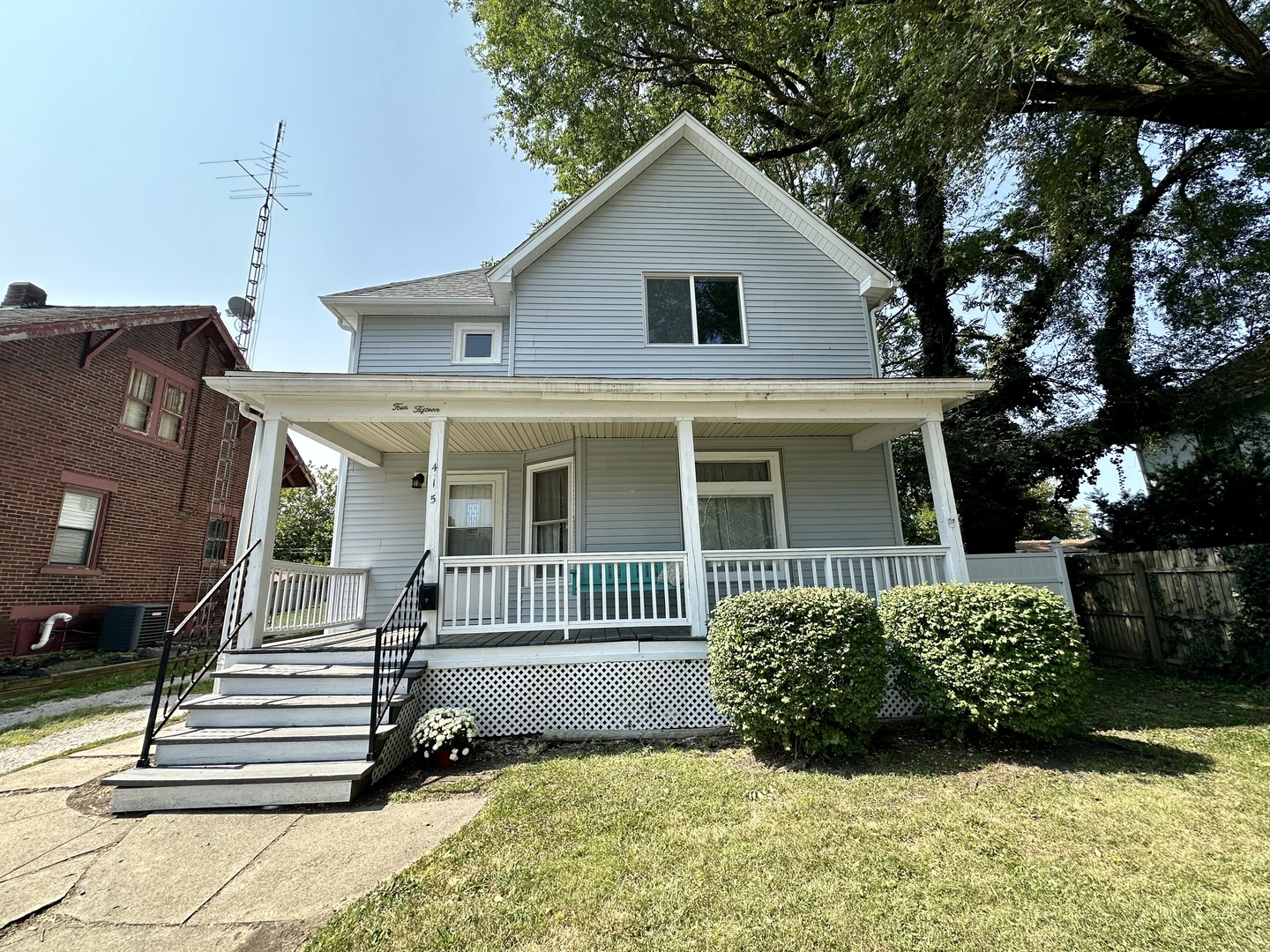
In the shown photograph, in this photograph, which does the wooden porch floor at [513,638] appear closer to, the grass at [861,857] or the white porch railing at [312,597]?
the white porch railing at [312,597]

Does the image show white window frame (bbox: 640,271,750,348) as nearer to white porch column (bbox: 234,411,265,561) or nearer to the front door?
the front door

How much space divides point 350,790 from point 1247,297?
47.6 ft

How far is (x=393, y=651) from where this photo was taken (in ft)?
17.7

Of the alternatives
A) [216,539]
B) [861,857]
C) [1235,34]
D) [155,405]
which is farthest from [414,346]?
[1235,34]

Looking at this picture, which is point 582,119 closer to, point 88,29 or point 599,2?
point 599,2

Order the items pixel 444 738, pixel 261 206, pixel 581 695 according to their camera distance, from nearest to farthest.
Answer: pixel 444 738 < pixel 581 695 < pixel 261 206

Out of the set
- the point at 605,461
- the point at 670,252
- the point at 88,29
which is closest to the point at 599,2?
the point at 670,252

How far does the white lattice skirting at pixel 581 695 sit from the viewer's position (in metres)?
5.74

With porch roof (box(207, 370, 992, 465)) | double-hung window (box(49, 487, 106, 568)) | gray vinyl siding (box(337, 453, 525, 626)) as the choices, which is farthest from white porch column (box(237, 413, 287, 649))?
double-hung window (box(49, 487, 106, 568))

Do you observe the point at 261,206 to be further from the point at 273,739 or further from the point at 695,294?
the point at 273,739

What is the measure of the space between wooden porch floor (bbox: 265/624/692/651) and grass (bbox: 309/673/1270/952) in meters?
1.36

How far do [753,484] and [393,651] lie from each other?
569 cm

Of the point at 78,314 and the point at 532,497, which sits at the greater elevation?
the point at 78,314

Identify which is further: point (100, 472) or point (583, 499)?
point (100, 472)
